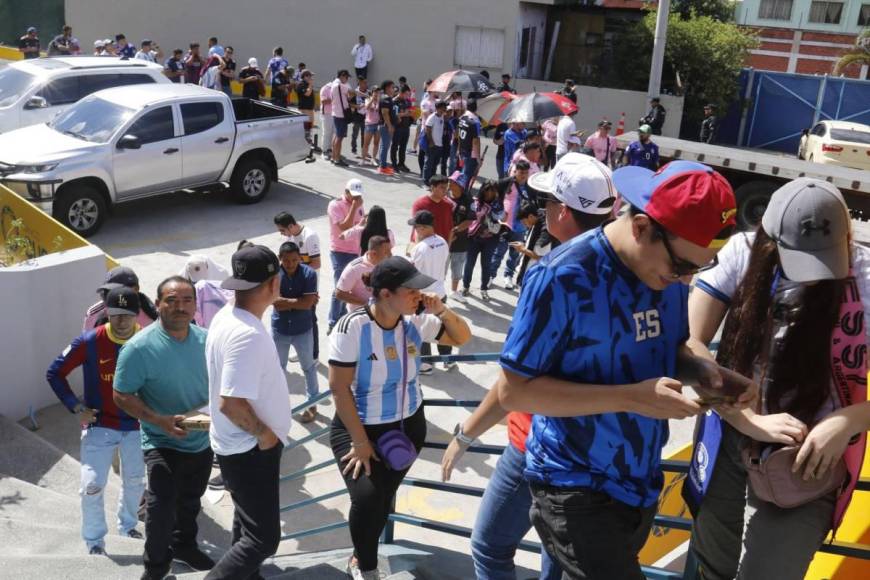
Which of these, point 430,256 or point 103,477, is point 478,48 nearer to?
point 430,256

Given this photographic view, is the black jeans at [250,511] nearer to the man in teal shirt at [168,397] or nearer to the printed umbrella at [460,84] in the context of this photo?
the man in teal shirt at [168,397]

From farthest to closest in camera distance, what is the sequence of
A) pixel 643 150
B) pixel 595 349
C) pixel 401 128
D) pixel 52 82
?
1. pixel 401 128
2. pixel 643 150
3. pixel 52 82
4. pixel 595 349

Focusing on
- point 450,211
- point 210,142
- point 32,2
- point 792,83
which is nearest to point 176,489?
point 450,211

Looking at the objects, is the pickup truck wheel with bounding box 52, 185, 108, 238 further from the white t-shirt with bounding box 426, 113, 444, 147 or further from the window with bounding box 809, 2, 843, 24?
the window with bounding box 809, 2, 843, 24

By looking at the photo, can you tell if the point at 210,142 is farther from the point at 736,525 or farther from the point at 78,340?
the point at 736,525

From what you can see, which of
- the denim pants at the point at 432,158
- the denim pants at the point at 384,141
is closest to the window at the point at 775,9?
the denim pants at the point at 384,141

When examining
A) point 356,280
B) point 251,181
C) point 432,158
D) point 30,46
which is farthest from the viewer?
point 30,46

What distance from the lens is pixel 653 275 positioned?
2447mm

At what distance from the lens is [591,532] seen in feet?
8.20

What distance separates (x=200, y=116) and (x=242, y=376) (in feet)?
34.4

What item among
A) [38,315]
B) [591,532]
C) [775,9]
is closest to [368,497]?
[591,532]

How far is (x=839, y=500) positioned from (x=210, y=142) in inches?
479

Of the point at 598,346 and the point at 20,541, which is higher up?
the point at 598,346

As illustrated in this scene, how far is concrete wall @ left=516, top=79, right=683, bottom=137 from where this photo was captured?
25.5 m
